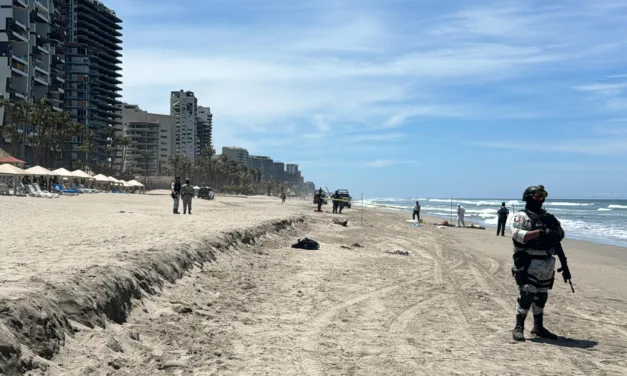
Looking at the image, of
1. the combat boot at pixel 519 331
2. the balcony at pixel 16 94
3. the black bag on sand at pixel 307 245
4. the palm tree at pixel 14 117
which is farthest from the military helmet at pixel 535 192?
the balcony at pixel 16 94

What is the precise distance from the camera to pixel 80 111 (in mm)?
130750

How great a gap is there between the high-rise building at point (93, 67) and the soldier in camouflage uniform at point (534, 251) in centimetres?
12932

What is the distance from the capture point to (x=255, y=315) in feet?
23.2

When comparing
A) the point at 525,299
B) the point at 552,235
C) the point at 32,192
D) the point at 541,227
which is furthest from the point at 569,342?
the point at 32,192

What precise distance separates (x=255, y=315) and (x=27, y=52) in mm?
106204

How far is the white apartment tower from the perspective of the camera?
88.3 metres

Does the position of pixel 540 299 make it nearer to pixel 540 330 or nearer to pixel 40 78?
pixel 540 330

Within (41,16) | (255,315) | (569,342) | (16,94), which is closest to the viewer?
(569,342)

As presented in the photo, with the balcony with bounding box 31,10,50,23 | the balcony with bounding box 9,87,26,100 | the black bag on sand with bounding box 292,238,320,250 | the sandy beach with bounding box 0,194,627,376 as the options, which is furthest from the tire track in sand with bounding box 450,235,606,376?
the balcony with bounding box 31,10,50,23

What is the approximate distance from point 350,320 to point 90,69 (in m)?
144

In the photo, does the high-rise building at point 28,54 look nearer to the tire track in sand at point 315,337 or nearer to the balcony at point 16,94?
the balcony at point 16,94

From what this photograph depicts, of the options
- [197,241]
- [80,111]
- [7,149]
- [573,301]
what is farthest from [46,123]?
[573,301]

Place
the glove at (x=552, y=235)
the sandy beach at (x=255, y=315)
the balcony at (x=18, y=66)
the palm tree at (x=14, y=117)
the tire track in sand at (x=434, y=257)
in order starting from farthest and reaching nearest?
the balcony at (x=18, y=66)
the palm tree at (x=14, y=117)
the tire track in sand at (x=434, y=257)
the glove at (x=552, y=235)
the sandy beach at (x=255, y=315)

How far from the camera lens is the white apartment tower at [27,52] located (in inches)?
3477
